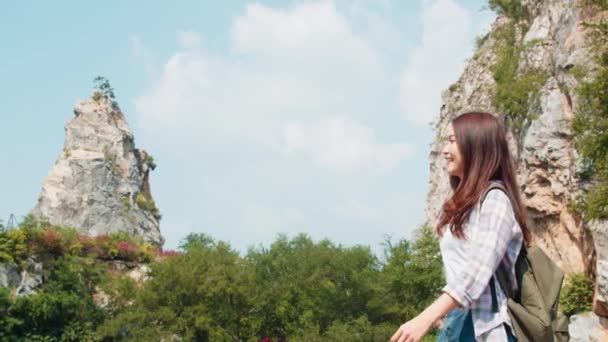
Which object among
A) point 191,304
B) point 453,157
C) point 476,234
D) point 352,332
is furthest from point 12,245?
point 476,234

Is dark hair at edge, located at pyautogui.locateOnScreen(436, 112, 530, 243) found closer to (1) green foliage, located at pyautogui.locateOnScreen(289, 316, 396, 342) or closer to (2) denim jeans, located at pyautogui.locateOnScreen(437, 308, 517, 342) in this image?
(2) denim jeans, located at pyautogui.locateOnScreen(437, 308, 517, 342)

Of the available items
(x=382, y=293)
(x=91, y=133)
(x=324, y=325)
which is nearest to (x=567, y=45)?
(x=382, y=293)

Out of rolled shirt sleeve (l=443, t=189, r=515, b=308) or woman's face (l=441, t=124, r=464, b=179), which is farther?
woman's face (l=441, t=124, r=464, b=179)

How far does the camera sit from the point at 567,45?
2406cm

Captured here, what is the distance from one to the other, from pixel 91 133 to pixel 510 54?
109 feet

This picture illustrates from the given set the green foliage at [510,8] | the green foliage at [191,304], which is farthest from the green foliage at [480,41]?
the green foliage at [191,304]

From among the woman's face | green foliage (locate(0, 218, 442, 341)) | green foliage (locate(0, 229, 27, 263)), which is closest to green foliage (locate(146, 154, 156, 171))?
green foliage (locate(0, 218, 442, 341))

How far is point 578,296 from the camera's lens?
21547mm

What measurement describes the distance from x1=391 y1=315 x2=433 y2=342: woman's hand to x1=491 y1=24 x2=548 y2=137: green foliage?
954 inches

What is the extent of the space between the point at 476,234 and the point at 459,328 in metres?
0.36

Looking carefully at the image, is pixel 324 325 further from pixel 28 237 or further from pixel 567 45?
pixel 567 45

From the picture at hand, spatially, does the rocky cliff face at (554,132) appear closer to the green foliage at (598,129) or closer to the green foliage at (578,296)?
the green foliage at (578,296)

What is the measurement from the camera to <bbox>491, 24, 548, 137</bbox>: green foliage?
85.6ft

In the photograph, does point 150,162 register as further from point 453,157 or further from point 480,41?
point 453,157
